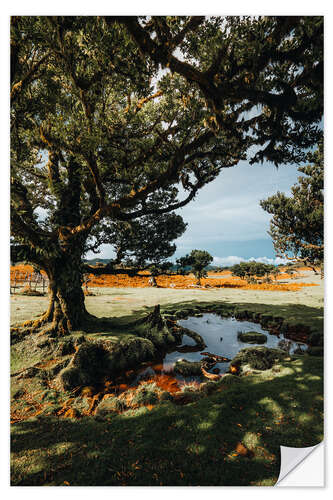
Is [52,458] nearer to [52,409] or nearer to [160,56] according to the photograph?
[52,409]

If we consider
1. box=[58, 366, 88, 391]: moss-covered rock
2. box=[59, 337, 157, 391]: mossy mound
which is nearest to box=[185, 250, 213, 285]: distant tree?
box=[59, 337, 157, 391]: mossy mound

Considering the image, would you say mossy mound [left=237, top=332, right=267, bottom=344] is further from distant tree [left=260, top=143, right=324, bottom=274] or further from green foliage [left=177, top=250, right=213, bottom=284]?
green foliage [left=177, top=250, right=213, bottom=284]

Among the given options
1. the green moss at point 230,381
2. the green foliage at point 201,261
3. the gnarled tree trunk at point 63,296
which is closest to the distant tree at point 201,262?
the green foliage at point 201,261

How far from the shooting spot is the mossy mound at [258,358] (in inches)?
171

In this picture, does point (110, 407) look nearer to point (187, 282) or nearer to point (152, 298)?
point (152, 298)

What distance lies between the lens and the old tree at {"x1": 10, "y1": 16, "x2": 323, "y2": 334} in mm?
2594

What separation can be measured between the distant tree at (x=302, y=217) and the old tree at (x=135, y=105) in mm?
724

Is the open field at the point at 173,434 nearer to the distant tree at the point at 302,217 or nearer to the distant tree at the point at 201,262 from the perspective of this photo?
the distant tree at the point at 302,217

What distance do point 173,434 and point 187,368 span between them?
7.59ft

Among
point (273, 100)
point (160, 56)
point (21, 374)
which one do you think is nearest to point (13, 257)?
point (21, 374)

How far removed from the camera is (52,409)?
307 centimetres

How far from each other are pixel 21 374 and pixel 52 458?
7.81 feet

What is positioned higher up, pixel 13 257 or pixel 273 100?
pixel 273 100

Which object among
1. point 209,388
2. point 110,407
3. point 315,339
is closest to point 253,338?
point 315,339
